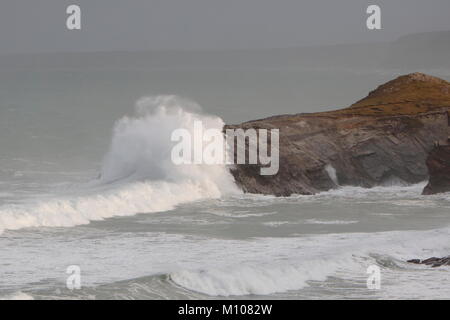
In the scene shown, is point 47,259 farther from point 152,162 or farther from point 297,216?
point 152,162

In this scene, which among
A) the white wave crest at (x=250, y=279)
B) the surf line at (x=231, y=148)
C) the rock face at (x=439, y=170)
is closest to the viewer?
the white wave crest at (x=250, y=279)

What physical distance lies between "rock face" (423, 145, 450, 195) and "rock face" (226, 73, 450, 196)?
1.87ft

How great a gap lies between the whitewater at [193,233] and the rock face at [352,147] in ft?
2.24

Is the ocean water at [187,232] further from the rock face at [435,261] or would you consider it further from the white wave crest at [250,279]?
the rock face at [435,261]

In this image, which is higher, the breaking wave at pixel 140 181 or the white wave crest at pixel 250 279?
the breaking wave at pixel 140 181
